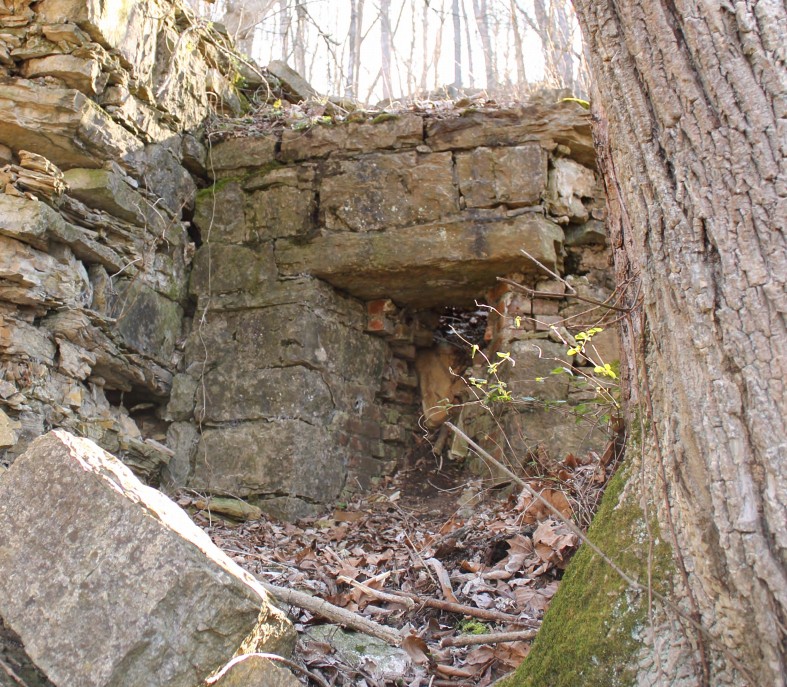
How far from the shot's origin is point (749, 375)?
1371 mm

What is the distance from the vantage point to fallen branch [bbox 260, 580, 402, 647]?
247 cm

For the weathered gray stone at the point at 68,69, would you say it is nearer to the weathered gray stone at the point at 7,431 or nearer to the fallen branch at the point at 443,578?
the weathered gray stone at the point at 7,431

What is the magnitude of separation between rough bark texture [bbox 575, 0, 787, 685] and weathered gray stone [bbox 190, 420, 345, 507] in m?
3.05

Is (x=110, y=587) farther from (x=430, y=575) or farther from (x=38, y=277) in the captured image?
(x=38, y=277)

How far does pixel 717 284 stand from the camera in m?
1.44

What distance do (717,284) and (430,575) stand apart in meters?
1.85

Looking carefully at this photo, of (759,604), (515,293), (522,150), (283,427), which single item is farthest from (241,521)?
(759,604)

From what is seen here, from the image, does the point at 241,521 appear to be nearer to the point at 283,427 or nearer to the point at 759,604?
the point at 283,427

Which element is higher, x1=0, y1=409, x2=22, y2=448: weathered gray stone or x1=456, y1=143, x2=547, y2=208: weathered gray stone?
x1=456, y1=143, x2=547, y2=208: weathered gray stone

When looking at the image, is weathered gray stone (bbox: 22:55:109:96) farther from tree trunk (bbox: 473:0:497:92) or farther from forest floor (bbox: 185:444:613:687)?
tree trunk (bbox: 473:0:497:92)

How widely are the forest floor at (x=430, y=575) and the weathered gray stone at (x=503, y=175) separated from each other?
176 cm

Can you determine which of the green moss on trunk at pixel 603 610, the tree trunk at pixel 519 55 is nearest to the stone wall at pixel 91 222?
the green moss on trunk at pixel 603 610

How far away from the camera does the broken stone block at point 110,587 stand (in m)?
1.80

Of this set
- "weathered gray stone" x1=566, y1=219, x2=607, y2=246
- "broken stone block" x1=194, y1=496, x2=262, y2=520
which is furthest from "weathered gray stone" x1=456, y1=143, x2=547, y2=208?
"broken stone block" x1=194, y1=496, x2=262, y2=520
